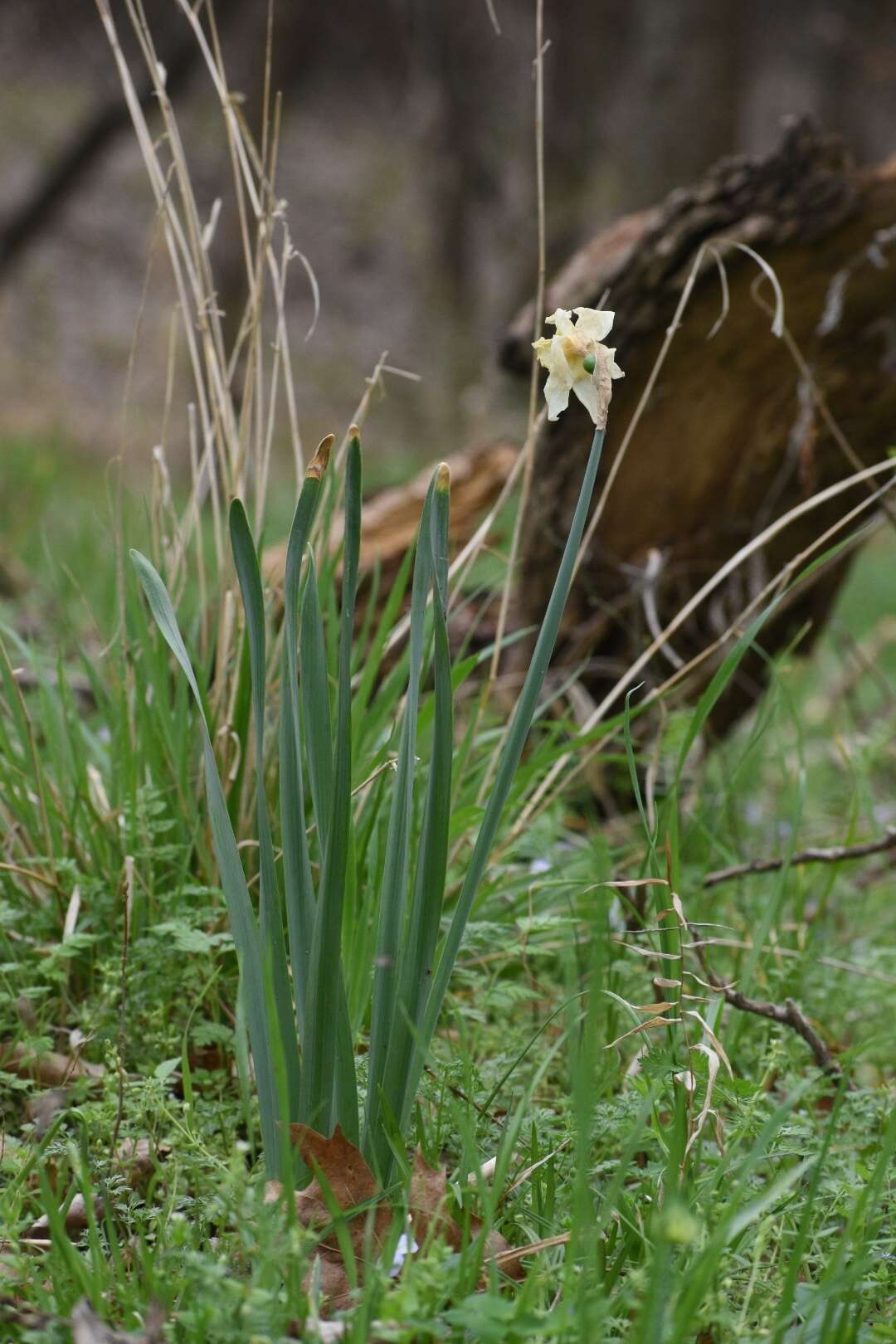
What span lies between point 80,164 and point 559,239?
261 centimetres

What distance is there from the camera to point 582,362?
0.63 m

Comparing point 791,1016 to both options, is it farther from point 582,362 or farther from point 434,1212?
point 582,362

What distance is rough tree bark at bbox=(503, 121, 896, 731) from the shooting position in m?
1.48

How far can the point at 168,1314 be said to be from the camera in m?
0.61

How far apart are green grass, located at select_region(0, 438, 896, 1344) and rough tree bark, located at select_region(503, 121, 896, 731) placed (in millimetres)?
353

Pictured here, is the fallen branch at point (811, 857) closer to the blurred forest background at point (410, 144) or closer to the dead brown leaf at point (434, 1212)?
the dead brown leaf at point (434, 1212)

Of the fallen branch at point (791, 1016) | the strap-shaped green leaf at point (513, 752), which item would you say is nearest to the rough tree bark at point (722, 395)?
the fallen branch at point (791, 1016)

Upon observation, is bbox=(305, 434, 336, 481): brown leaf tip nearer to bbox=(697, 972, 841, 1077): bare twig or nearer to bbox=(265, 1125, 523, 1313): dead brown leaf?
bbox=(265, 1125, 523, 1313): dead brown leaf

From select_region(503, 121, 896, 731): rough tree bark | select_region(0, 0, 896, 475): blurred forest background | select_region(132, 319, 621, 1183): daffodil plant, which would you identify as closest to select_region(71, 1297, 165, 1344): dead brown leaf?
select_region(132, 319, 621, 1183): daffodil plant

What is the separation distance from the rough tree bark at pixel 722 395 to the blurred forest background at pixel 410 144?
3973mm

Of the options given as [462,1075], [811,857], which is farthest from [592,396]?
[811,857]

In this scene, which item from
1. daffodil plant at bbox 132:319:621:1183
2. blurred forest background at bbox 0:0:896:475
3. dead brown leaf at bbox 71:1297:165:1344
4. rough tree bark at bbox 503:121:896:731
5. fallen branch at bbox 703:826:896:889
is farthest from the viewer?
blurred forest background at bbox 0:0:896:475

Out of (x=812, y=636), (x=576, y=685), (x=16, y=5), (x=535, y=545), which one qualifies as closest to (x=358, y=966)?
(x=576, y=685)

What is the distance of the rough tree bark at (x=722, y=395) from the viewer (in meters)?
1.48
